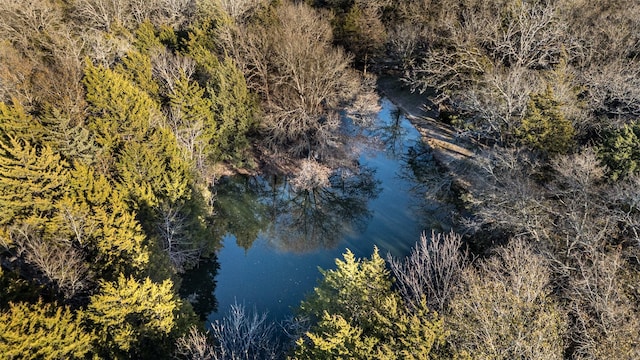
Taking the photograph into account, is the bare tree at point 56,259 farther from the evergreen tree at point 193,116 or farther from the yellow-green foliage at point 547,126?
the yellow-green foliage at point 547,126

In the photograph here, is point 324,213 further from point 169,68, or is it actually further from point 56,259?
point 56,259

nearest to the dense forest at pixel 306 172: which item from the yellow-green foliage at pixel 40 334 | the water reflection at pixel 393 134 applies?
the yellow-green foliage at pixel 40 334

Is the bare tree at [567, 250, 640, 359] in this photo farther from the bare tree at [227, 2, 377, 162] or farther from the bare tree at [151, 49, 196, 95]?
the bare tree at [151, 49, 196, 95]

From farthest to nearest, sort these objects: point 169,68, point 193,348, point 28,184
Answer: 1. point 169,68
2. point 28,184
3. point 193,348

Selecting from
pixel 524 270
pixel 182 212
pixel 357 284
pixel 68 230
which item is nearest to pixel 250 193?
pixel 182 212

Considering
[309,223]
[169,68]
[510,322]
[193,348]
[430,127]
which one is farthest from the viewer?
[430,127]

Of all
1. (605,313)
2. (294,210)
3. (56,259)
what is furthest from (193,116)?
(605,313)
